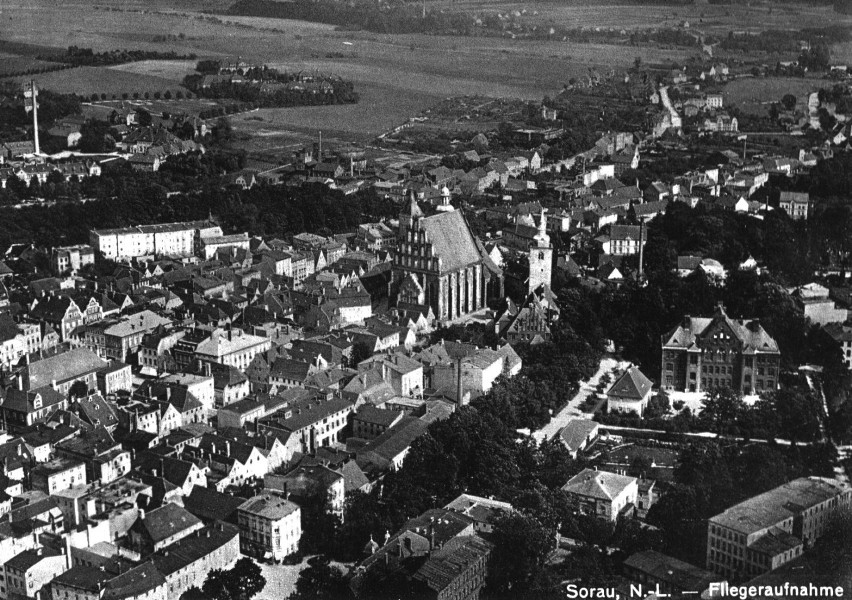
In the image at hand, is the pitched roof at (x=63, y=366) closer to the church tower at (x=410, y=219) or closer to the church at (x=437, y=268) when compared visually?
the church at (x=437, y=268)

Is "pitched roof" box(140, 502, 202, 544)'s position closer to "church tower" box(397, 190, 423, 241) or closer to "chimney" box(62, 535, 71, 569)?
"chimney" box(62, 535, 71, 569)

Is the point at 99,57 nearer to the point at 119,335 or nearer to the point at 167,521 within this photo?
the point at 119,335

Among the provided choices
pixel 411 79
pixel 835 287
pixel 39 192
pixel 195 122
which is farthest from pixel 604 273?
pixel 411 79

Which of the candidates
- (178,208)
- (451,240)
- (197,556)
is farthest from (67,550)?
(178,208)

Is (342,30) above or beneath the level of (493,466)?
above

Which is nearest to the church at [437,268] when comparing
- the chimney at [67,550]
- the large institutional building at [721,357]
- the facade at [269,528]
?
the large institutional building at [721,357]

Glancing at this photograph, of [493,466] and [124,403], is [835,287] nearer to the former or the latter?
[493,466]

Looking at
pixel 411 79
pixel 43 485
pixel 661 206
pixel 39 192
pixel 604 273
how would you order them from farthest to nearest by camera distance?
pixel 411 79, pixel 39 192, pixel 661 206, pixel 604 273, pixel 43 485
